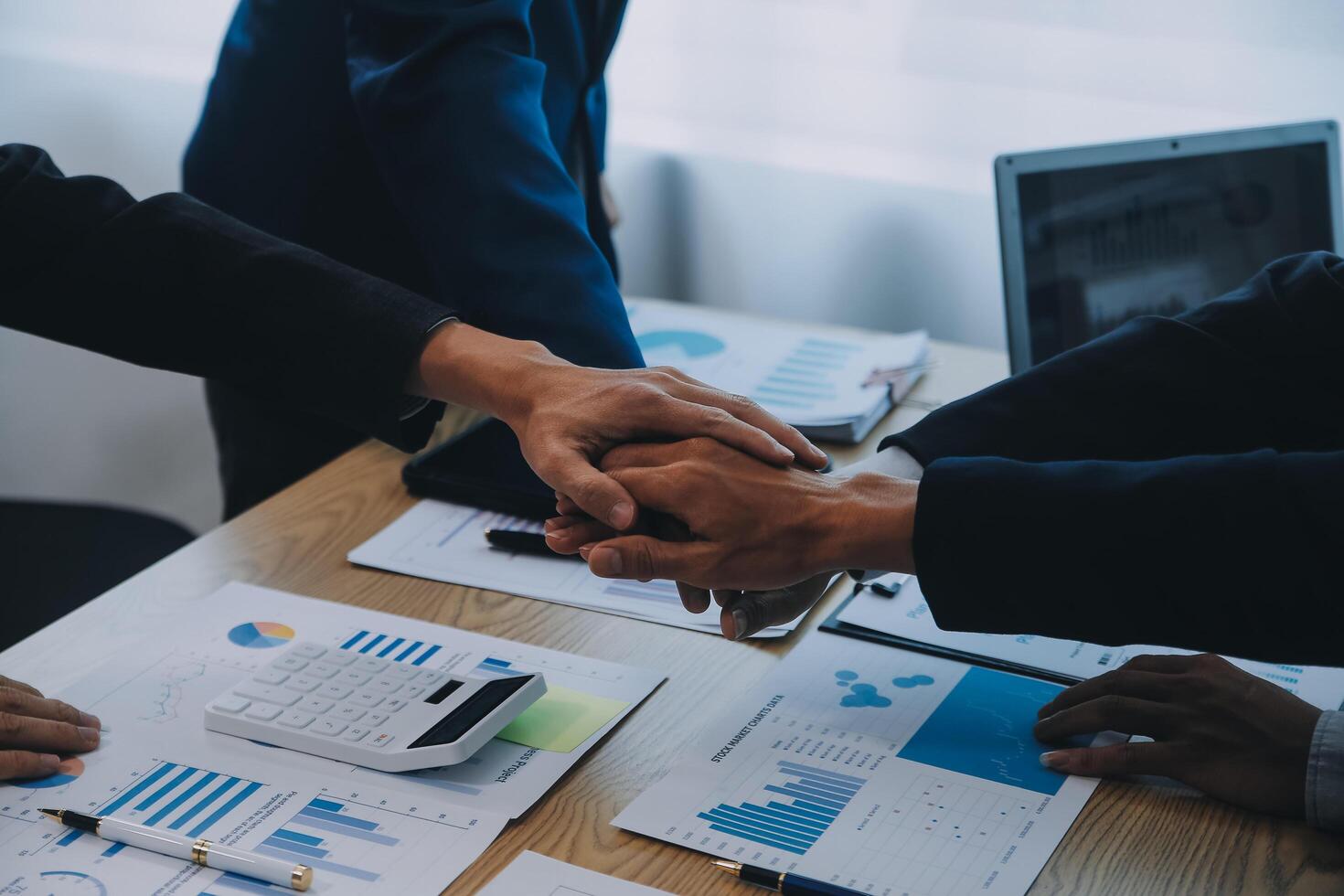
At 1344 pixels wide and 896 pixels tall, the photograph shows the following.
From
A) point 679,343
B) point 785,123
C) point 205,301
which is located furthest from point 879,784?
point 785,123

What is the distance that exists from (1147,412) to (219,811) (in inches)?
33.2

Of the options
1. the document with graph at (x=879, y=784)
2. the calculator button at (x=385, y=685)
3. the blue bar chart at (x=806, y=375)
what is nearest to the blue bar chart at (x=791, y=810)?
the document with graph at (x=879, y=784)

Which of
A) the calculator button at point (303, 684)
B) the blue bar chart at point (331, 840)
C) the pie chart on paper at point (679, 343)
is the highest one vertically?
the pie chart on paper at point (679, 343)

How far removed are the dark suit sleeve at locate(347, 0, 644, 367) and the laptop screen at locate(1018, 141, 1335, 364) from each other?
51cm

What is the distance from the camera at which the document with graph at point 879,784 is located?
842 millimetres

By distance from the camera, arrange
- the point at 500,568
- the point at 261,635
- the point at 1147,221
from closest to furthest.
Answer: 1. the point at 261,635
2. the point at 500,568
3. the point at 1147,221

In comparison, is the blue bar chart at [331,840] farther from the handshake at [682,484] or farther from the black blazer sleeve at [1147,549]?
the black blazer sleeve at [1147,549]

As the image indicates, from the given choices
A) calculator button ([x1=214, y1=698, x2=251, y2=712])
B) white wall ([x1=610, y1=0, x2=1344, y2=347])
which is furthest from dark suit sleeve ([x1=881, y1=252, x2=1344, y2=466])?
white wall ([x1=610, y1=0, x2=1344, y2=347])

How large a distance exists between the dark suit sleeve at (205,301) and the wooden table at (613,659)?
0.58ft

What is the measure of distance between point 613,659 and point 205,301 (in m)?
0.50

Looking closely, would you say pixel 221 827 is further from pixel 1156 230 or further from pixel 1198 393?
pixel 1156 230

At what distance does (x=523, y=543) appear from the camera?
1276 millimetres

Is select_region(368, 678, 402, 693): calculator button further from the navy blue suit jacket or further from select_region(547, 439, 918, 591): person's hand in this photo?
the navy blue suit jacket

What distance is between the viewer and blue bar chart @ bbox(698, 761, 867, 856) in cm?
87
